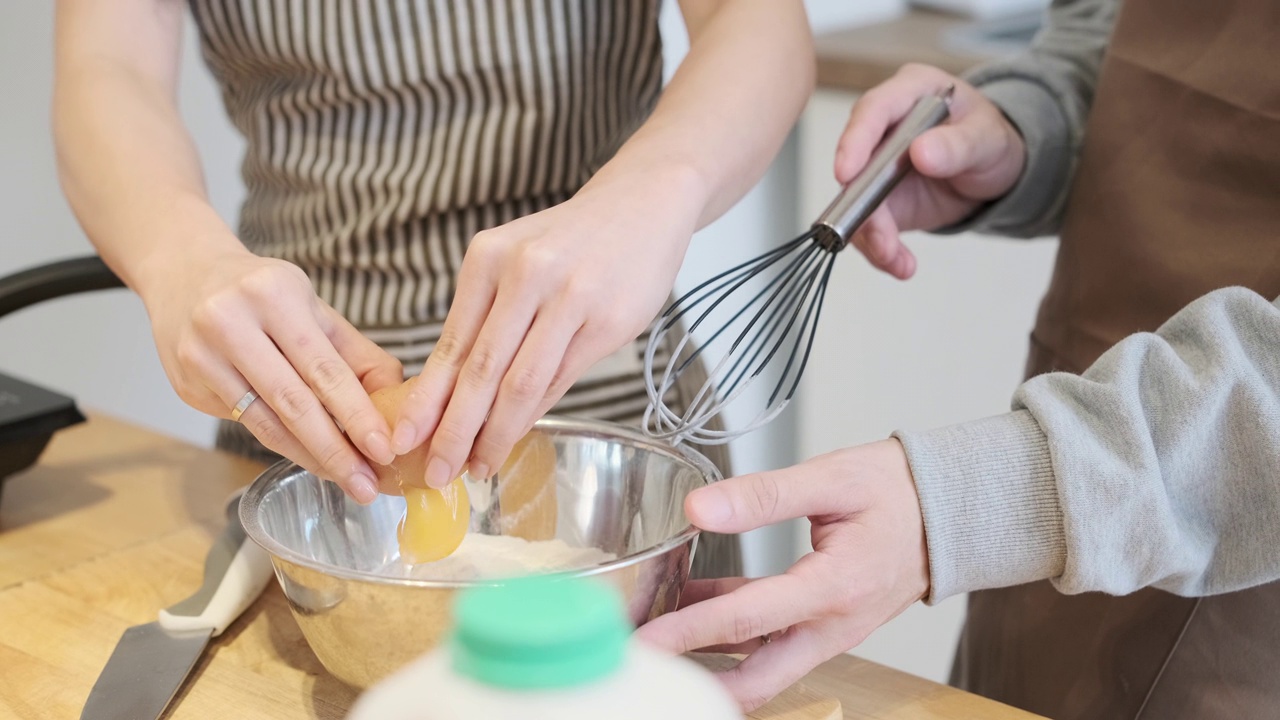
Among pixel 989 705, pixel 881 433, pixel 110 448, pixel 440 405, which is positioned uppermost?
pixel 440 405

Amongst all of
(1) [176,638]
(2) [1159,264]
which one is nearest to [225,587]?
(1) [176,638]

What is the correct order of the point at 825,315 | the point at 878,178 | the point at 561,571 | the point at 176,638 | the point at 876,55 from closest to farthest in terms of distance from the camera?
the point at 561,571 → the point at 176,638 → the point at 878,178 → the point at 876,55 → the point at 825,315

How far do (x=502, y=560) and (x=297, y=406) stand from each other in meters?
0.14

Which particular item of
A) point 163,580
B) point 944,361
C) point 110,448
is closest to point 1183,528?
point 163,580

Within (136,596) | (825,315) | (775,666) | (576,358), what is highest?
(576,358)

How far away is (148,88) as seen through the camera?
2.36 feet

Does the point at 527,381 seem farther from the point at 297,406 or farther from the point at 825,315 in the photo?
the point at 825,315

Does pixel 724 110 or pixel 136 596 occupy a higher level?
pixel 724 110

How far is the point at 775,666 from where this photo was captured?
515 millimetres

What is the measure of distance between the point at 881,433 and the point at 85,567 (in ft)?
4.05

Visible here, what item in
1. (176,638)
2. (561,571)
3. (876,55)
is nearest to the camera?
(561,571)

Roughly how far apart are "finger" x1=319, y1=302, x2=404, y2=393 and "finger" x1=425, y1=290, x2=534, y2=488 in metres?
0.07

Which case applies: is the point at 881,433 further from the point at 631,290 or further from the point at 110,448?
the point at 631,290

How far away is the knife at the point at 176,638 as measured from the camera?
21.3 inches
